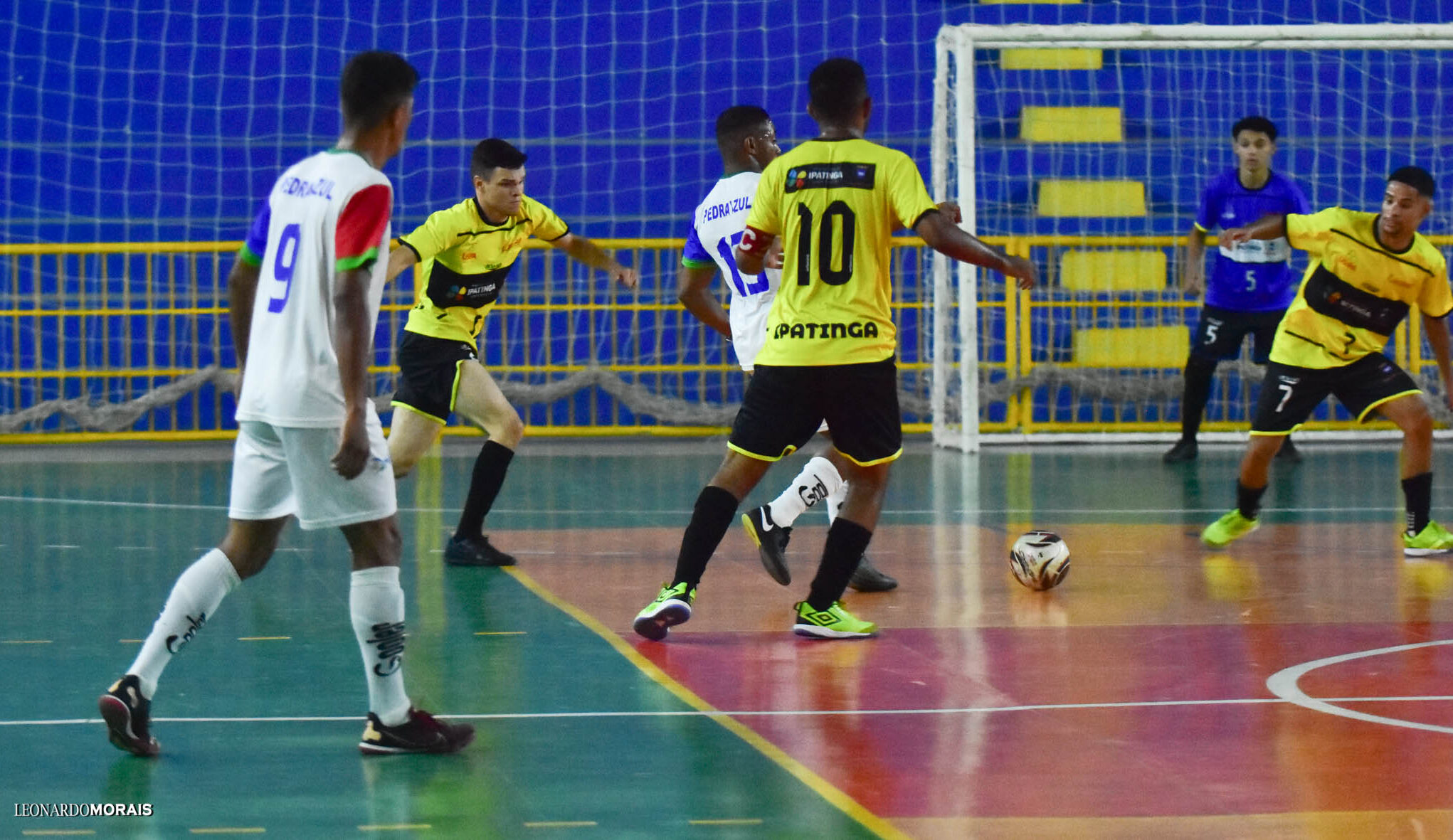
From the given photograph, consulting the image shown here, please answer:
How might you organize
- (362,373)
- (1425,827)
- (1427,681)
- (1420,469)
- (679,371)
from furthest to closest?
(679,371)
(1420,469)
(1427,681)
(362,373)
(1425,827)

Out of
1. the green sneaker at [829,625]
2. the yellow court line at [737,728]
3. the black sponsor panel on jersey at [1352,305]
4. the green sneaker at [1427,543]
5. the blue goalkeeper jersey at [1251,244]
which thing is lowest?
the yellow court line at [737,728]

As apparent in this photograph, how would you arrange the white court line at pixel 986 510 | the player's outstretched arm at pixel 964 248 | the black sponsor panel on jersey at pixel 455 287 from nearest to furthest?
the player's outstretched arm at pixel 964 248, the black sponsor panel on jersey at pixel 455 287, the white court line at pixel 986 510

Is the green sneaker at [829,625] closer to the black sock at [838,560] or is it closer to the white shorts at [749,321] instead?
the black sock at [838,560]

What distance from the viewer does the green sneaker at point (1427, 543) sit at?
8.70 meters

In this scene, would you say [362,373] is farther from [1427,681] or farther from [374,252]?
[1427,681]

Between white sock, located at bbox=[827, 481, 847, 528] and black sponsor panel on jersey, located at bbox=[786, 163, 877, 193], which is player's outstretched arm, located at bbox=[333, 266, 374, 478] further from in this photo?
white sock, located at bbox=[827, 481, 847, 528]

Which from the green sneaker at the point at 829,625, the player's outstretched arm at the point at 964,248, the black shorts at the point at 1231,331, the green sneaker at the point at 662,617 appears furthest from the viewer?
the black shorts at the point at 1231,331

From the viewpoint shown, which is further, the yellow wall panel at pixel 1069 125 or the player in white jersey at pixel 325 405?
the yellow wall panel at pixel 1069 125

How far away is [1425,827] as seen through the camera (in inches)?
160

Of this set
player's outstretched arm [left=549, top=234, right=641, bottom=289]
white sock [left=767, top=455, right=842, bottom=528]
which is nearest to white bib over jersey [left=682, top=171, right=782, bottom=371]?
white sock [left=767, top=455, right=842, bottom=528]

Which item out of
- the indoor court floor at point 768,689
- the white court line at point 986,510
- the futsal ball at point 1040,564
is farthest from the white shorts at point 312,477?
the white court line at point 986,510

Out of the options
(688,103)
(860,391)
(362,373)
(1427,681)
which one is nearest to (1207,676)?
(1427,681)

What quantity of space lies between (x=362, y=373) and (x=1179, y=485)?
28.8 feet

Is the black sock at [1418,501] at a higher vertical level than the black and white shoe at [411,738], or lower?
higher
